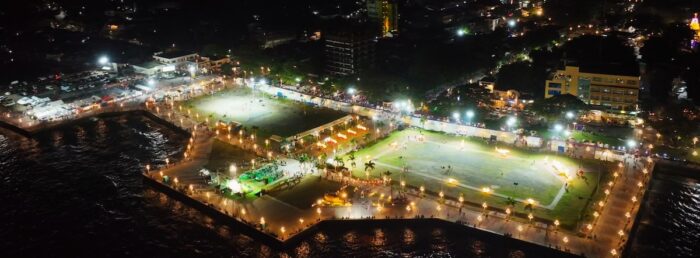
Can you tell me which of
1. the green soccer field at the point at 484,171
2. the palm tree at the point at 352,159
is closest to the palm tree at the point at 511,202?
the green soccer field at the point at 484,171

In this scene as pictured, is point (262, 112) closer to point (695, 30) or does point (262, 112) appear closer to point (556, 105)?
point (556, 105)

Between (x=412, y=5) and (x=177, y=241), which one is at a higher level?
(x=412, y=5)

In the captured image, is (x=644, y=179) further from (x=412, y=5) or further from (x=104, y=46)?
(x=104, y=46)

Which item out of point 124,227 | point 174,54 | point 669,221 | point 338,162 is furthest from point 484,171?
point 174,54

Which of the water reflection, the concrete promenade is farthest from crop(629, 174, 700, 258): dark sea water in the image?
the water reflection

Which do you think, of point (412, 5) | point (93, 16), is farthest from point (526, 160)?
point (93, 16)

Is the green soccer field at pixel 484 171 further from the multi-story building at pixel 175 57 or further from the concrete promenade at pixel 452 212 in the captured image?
the multi-story building at pixel 175 57
